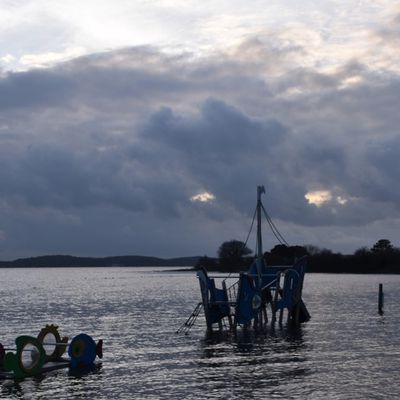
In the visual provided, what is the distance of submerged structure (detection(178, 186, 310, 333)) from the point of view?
1826 inches

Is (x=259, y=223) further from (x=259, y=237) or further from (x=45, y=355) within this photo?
(x=45, y=355)

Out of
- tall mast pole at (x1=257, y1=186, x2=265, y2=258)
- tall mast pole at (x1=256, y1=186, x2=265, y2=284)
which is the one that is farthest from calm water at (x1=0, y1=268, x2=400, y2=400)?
tall mast pole at (x1=257, y1=186, x2=265, y2=258)

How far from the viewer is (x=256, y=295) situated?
154ft

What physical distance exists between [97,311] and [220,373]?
4521 cm

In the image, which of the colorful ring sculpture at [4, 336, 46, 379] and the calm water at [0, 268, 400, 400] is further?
the colorful ring sculpture at [4, 336, 46, 379]

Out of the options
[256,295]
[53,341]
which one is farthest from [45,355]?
[256,295]

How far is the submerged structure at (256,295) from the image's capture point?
46.4 m

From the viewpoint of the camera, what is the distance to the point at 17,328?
54.6m

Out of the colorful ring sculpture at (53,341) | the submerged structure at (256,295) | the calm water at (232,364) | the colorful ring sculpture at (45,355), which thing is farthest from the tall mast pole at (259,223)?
the colorful ring sculpture at (53,341)

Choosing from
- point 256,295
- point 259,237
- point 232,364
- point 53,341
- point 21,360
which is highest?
point 259,237

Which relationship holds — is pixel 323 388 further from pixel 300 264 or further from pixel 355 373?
pixel 300 264

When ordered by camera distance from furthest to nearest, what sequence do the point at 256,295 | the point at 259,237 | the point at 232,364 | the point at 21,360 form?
the point at 259,237 → the point at 256,295 → the point at 232,364 → the point at 21,360

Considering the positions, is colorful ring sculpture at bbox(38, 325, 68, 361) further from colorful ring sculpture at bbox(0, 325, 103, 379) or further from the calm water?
the calm water

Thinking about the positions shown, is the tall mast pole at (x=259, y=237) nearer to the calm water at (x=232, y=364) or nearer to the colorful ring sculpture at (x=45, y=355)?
the calm water at (x=232, y=364)
